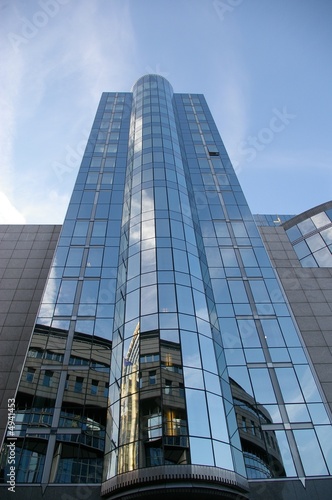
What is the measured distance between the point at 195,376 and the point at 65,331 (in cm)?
1127

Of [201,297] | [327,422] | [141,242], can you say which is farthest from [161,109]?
[327,422]

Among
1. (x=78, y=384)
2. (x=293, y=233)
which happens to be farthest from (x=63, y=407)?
(x=293, y=233)

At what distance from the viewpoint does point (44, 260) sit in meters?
36.7

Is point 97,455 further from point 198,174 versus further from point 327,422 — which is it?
point 198,174

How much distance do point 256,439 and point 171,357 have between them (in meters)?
7.52

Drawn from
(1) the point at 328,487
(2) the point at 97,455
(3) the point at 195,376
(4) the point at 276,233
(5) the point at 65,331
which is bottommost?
(1) the point at 328,487

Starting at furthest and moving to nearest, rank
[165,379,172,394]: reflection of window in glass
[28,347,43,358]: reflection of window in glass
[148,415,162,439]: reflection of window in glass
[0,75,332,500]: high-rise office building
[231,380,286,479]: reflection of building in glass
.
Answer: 1. [28,347,43,358]: reflection of window in glass
2. [231,380,286,479]: reflection of building in glass
3. [165,379,172,394]: reflection of window in glass
4. [0,75,332,500]: high-rise office building
5. [148,415,162,439]: reflection of window in glass

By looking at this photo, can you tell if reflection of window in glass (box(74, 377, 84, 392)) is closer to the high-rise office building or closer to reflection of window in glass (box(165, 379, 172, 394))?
the high-rise office building

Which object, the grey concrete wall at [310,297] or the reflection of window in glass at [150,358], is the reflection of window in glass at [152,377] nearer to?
the reflection of window in glass at [150,358]

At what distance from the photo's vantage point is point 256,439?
23.0 meters

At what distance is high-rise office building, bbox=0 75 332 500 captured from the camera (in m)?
20.1

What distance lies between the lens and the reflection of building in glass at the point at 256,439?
21578 millimetres

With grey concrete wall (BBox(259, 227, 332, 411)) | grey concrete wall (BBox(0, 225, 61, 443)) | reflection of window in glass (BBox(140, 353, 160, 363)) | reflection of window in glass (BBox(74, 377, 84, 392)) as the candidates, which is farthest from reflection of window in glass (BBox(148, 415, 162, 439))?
grey concrete wall (BBox(259, 227, 332, 411))

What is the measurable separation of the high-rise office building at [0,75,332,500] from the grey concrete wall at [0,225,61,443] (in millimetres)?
1821
